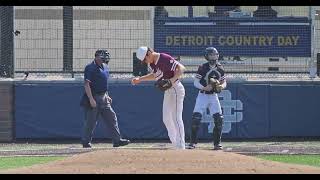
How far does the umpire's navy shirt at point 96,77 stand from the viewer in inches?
543

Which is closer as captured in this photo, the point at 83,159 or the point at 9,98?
the point at 83,159

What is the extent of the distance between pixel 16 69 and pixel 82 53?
134 cm

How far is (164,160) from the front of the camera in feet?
30.4

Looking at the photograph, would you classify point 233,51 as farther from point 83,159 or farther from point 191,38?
point 83,159

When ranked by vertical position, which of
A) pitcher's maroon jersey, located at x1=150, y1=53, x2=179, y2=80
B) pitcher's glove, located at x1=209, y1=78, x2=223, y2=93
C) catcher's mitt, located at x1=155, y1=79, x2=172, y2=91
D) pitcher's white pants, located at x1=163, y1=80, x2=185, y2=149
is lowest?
pitcher's white pants, located at x1=163, y1=80, x2=185, y2=149

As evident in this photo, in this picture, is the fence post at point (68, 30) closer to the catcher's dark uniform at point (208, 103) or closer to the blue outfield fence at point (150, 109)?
the blue outfield fence at point (150, 109)

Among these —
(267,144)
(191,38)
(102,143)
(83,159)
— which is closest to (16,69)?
(102,143)

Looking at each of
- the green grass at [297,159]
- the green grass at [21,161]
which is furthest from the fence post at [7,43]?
the green grass at [297,159]

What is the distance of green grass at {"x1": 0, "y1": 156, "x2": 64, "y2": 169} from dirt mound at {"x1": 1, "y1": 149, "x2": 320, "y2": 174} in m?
2.47

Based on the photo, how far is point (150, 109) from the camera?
15.7 m

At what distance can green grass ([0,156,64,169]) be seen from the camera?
38.8 feet

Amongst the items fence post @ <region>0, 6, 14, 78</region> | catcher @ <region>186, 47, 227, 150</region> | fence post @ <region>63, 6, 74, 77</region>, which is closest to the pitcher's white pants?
catcher @ <region>186, 47, 227, 150</region>

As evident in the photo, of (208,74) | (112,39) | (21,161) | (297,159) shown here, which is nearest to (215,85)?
(208,74)

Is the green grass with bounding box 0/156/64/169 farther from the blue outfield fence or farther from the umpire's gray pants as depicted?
the blue outfield fence
